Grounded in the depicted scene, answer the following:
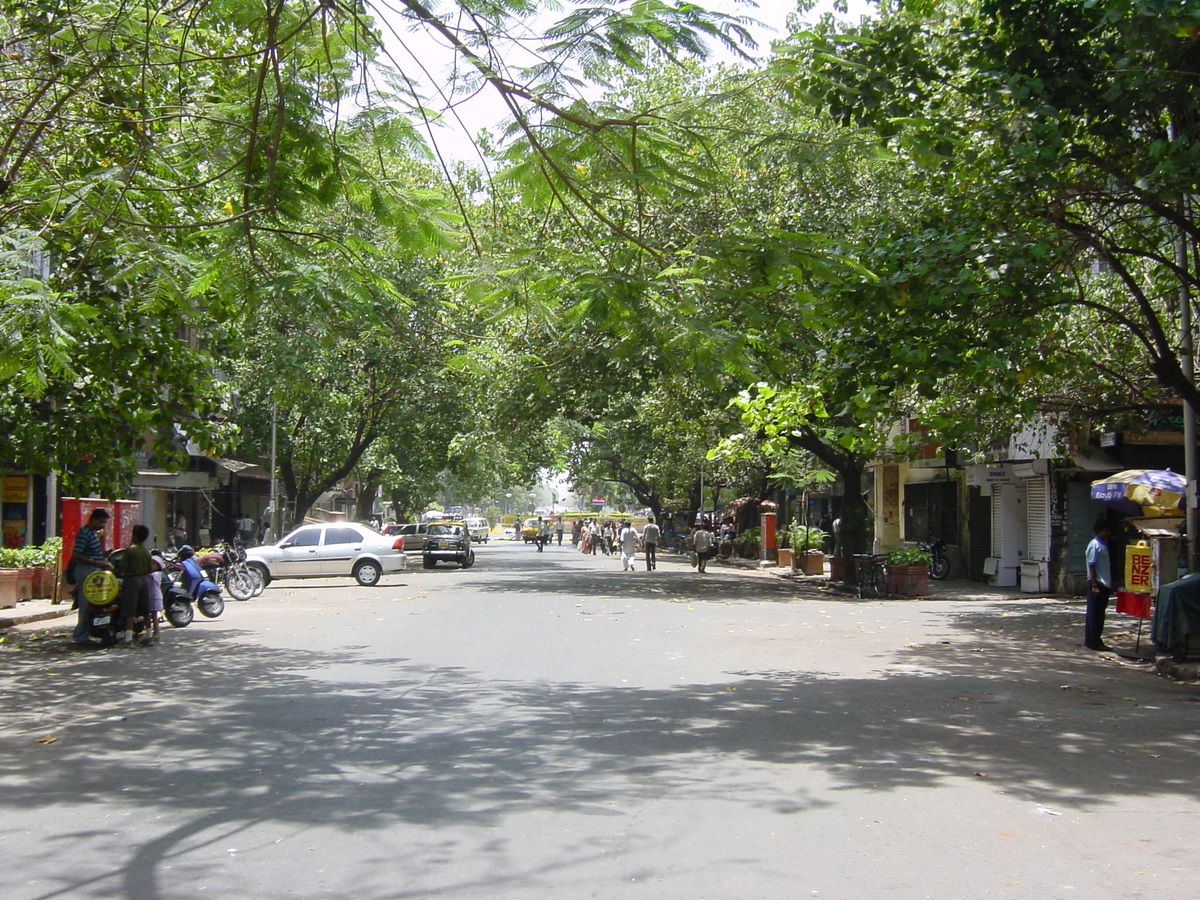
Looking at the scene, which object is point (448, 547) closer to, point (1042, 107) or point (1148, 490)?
point (1148, 490)

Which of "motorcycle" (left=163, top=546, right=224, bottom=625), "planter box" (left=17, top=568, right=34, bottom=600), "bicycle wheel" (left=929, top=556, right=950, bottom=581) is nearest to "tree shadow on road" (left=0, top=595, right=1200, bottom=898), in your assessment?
"motorcycle" (left=163, top=546, right=224, bottom=625)

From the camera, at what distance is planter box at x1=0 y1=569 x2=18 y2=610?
1895 cm

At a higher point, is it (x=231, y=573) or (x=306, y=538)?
(x=306, y=538)

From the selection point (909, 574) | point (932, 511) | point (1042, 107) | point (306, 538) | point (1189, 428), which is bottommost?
point (909, 574)

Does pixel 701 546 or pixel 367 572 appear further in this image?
pixel 701 546

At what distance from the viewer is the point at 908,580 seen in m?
25.7

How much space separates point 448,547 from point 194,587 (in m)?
21.1

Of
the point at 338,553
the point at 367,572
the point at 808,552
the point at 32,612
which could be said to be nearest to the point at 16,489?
the point at 338,553

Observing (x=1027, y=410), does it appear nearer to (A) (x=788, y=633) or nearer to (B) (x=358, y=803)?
(A) (x=788, y=633)

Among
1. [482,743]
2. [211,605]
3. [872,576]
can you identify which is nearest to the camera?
[482,743]

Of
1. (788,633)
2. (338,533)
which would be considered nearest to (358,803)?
(788,633)

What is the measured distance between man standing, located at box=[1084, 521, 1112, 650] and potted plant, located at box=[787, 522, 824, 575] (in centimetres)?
1916

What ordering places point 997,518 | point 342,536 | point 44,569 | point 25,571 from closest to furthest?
point 25,571, point 44,569, point 997,518, point 342,536

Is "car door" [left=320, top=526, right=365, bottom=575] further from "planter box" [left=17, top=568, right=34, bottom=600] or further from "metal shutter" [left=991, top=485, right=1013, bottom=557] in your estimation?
"metal shutter" [left=991, top=485, right=1013, bottom=557]
